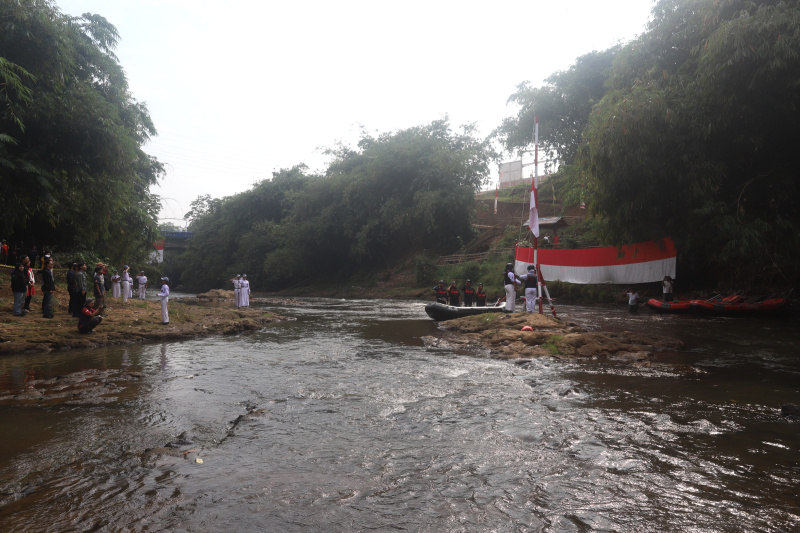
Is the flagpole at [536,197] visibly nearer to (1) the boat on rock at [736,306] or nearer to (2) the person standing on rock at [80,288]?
(1) the boat on rock at [736,306]

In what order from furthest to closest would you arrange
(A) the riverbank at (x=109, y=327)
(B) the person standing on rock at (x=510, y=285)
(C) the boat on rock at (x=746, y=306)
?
(C) the boat on rock at (x=746, y=306), (B) the person standing on rock at (x=510, y=285), (A) the riverbank at (x=109, y=327)

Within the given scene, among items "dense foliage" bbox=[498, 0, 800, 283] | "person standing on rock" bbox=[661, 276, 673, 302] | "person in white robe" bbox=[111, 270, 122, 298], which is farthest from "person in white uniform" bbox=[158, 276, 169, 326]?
"person standing on rock" bbox=[661, 276, 673, 302]

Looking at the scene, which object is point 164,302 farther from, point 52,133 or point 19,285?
point 52,133

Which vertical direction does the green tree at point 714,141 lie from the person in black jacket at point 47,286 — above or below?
above

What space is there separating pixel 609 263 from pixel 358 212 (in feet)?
94.4

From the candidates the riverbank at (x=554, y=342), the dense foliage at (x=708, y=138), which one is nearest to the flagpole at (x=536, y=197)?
the riverbank at (x=554, y=342)

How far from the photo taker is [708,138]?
1612 centimetres

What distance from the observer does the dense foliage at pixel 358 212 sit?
42.2m

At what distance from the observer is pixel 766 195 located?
1670 centimetres

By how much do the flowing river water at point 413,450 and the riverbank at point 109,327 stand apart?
270 cm

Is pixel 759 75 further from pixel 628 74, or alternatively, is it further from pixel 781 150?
pixel 628 74

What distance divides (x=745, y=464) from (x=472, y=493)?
102 inches

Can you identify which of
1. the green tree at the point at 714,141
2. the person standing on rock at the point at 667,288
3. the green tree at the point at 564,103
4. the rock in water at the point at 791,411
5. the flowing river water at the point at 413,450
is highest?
the green tree at the point at 564,103

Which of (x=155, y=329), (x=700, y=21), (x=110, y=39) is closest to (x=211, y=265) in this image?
(x=110, y=39)
